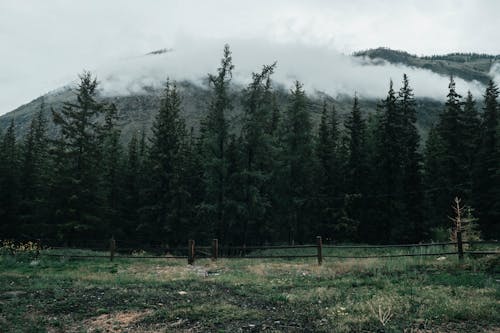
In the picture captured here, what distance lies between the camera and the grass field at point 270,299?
30.6 ft

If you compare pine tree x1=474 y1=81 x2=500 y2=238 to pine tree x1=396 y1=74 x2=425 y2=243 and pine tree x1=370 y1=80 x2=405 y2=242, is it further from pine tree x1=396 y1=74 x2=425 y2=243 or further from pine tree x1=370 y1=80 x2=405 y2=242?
pine tree x1=370 y1=80 x2=405 y2=242

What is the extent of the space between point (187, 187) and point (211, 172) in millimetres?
8650

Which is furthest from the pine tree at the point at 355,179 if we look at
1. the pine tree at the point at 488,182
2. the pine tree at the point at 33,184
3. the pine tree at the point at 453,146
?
the pine tree at the point at 33,184

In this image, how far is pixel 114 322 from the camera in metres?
9.86

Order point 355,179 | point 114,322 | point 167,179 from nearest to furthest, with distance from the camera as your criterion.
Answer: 1. point 114,322
2. point 167,179
3. point 355,179

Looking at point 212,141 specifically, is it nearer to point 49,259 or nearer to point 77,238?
point 77,238

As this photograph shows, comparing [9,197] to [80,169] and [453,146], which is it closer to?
[80,169]

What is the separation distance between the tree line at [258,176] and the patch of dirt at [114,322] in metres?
27.2

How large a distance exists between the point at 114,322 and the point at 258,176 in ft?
97.3

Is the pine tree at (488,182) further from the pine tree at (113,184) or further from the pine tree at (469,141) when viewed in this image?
the pine tree at (113,184)

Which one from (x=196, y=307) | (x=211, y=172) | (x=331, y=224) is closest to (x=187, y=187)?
(x=211, y=172)

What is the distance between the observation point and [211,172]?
39719 millimetres

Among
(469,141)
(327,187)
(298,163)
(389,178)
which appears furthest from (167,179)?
(469,141)

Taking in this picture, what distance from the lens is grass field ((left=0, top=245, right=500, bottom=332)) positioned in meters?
9.31
